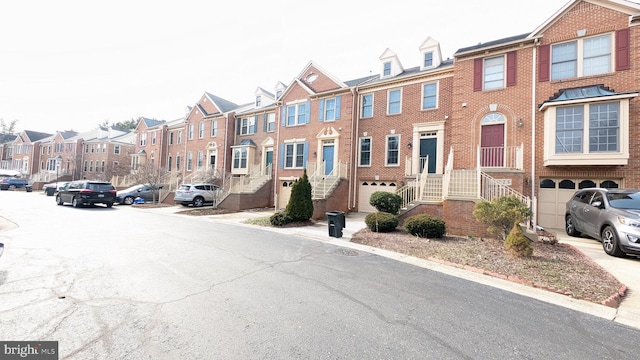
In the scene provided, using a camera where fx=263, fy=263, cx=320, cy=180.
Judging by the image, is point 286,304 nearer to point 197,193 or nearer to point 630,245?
point 630,245

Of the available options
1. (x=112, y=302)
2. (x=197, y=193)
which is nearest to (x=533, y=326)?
(x=112, y=302)

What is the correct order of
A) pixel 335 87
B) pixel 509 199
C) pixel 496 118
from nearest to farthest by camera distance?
1. pixel 509 199
2. pixel 496 118
3. pixel 335 87

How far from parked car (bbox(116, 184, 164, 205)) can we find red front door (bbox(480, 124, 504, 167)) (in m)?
22.6

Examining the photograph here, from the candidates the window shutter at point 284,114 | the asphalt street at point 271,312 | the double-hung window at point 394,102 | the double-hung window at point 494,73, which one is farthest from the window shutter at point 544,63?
the window shutter at point 284,114

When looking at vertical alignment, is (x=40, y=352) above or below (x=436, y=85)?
below

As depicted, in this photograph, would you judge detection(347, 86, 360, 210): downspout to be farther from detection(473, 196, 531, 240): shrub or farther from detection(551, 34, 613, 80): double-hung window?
detection(551, 34, 613, 80): double-hung window

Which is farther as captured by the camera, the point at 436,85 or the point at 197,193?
the point at 197,193

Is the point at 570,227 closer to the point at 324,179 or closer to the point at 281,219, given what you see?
the point at 324,179

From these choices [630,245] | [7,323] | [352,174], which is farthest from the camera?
[352,174]

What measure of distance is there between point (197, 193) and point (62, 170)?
147 feet

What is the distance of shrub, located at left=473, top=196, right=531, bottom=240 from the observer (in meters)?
7.48

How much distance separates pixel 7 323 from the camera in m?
3.05

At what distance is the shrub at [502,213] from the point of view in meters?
7.48

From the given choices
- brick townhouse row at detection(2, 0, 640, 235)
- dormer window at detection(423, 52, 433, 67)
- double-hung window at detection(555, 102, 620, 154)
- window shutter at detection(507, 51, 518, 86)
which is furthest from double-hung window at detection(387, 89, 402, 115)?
double-hung window at detection(555, 102, 620, 154)
